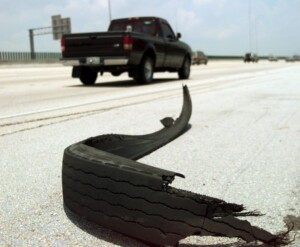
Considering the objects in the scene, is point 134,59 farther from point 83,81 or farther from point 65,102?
point 65,102

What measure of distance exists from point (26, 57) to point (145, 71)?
41.6 metres

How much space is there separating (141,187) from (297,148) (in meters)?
2.89

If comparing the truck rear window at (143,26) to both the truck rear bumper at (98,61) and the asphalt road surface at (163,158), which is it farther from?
the asphalt road surface at (163,158)

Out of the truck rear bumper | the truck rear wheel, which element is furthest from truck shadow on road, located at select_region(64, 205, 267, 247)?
the truck rear wheel

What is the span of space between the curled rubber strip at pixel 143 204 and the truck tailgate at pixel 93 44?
10.8 m

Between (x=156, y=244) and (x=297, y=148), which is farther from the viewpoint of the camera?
(x=297, y=148)

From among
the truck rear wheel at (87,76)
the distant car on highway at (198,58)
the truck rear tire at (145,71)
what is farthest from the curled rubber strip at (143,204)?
the distant car on highway at (198,58)

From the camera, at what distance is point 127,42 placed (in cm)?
1316

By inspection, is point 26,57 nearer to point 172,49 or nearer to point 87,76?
point 172,49

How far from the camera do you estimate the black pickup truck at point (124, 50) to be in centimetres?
1331

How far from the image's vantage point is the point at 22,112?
7.49m

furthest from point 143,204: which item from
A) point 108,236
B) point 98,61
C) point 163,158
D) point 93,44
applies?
point 93,44

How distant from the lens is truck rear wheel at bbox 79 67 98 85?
14843 millimetres

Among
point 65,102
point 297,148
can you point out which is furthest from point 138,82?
point 297,148
